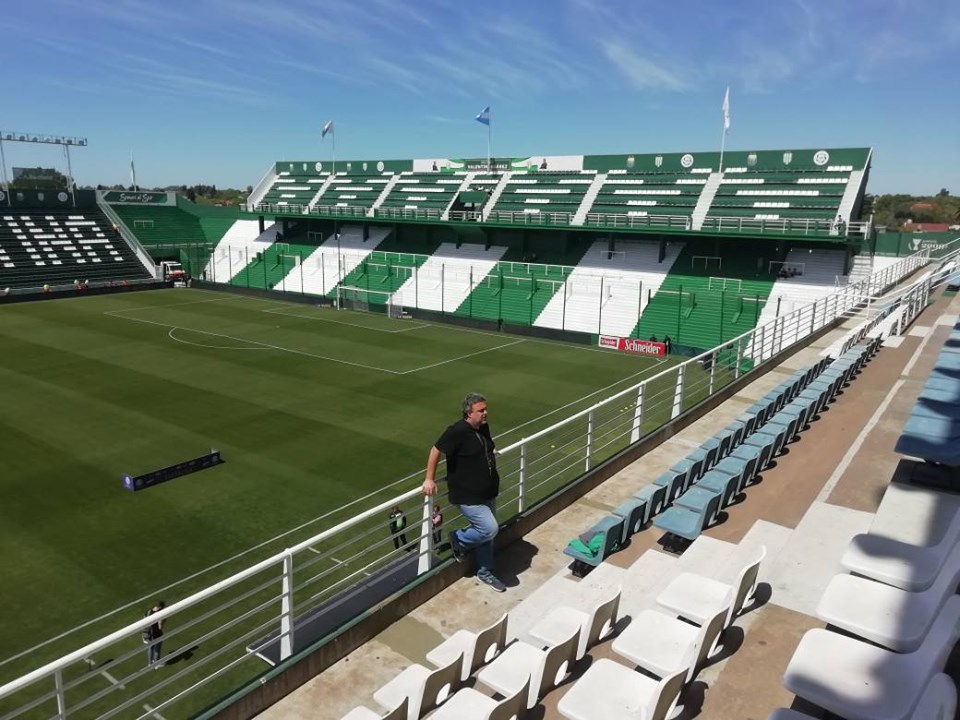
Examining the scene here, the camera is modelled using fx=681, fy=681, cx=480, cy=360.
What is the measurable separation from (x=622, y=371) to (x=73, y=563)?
2091 cm

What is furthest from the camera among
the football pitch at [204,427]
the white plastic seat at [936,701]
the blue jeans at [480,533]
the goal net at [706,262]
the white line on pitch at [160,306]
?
the white line on pitch at [160,306]

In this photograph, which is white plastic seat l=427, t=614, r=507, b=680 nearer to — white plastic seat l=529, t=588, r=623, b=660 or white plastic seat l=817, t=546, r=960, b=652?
white plastic seat l=529, t=588, r=623, b=660

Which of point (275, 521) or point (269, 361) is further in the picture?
point (269, 361)

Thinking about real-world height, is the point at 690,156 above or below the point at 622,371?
above

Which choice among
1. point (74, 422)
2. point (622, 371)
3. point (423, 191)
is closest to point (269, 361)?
point (74, 422)

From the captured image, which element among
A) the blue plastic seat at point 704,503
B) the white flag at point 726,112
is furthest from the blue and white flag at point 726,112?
the blue plastic seat at point 704,503

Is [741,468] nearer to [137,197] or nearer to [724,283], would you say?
[724,283]

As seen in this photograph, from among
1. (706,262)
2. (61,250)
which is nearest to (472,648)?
(706,262)

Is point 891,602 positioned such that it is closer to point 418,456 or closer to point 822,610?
point 822,610

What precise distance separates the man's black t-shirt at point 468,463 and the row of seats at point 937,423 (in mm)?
4693

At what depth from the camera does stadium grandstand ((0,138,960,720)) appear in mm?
5227

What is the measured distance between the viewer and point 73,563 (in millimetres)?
12031

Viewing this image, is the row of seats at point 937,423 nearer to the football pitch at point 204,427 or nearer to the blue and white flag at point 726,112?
the football pitch at point 204,427

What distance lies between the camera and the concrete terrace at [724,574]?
543 cm
